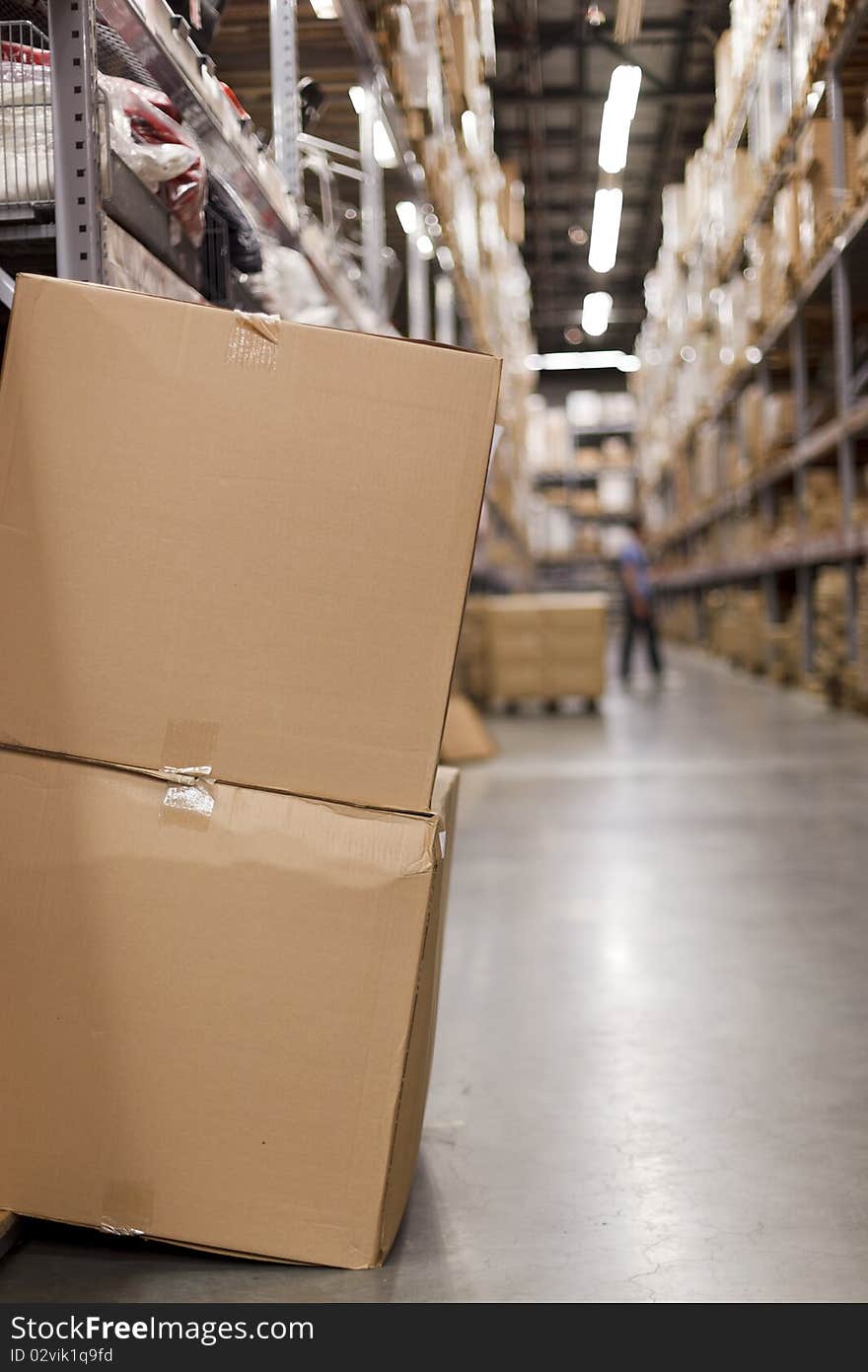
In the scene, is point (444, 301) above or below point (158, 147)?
above

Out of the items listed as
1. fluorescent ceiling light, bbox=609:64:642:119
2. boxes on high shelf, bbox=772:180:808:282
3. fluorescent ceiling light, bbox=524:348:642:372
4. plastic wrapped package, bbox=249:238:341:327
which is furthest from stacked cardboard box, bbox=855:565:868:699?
fluorescent ceiling light, bbox=524:348:642:372

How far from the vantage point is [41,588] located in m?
1.65

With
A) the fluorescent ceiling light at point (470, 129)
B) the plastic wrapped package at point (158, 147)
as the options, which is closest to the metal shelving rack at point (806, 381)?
the fluorescent ceiling light at point (470, 129)

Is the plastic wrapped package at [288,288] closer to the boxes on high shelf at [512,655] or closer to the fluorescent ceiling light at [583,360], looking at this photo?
the boxes on high shelf at [512,655]

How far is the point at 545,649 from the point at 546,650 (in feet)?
0.04

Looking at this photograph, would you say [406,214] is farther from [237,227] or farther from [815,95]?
[237,227]

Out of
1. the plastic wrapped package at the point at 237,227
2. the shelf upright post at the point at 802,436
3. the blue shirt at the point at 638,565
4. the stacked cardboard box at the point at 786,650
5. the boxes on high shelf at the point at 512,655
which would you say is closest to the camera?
the plastic wrapped package at the point at 237,227

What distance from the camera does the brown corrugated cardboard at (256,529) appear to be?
162 cm

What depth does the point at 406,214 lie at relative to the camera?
677cm

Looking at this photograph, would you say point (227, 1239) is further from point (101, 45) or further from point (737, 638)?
point (737, 638)

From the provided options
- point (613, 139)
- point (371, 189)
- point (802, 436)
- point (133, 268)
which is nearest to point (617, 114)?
point (613, 139)

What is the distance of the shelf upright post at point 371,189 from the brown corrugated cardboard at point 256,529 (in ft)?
12.5

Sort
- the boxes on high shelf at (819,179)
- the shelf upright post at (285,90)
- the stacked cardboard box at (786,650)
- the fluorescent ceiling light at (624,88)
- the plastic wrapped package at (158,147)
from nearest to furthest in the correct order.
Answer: the plastic wrapped package at (158,147)
the shelf upright post at (285,90)
the boxes on high shelf at (819,179)
the stacked cardboard box at (786,650)
the fluorescent ceiling light at (624,88)
